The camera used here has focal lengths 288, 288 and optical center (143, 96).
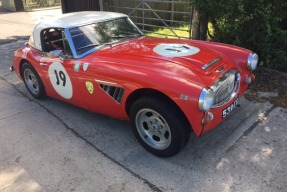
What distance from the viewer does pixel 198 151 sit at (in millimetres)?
3344

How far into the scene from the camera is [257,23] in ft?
17.4

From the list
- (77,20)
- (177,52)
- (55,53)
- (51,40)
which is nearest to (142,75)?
(177,52)

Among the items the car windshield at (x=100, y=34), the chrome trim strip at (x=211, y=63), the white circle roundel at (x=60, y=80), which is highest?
the car windshield at (x=100, y=34)

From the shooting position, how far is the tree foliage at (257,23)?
16.6 ft

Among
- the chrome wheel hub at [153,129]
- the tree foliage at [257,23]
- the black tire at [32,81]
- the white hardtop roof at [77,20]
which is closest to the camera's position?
the chrome wheel hub at [153,129]

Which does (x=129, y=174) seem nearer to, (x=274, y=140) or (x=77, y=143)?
(x=77, y=143)

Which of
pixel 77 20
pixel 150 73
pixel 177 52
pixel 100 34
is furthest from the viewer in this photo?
pixel 77 20

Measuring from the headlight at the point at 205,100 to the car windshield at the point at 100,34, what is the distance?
1.79 meters

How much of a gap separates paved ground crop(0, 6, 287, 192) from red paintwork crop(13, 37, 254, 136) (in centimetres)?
40

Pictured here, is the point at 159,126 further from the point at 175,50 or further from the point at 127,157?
the point at 175,50

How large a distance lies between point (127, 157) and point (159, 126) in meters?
0.54

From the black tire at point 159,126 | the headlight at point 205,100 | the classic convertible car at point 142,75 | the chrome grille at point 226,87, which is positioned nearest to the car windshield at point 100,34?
the classic convertible car at point 142,75

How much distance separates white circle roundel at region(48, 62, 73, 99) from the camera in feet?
12.9

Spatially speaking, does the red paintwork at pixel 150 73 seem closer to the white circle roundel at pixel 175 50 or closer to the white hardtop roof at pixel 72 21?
the white circle roundel at pixel 175 50
